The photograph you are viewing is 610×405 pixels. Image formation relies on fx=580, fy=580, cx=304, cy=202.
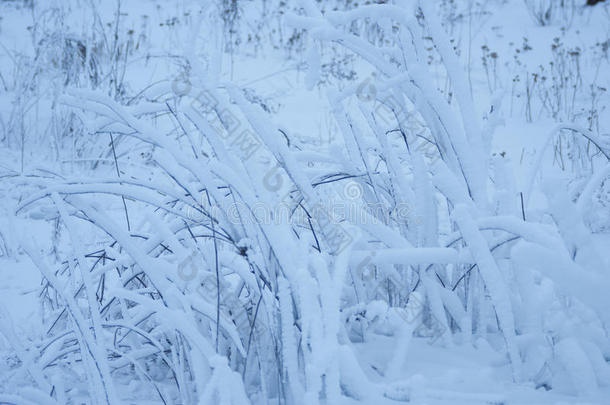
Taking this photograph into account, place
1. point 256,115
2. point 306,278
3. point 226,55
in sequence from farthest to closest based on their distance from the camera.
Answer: point 226,55 < point 256,115 < point 306,278

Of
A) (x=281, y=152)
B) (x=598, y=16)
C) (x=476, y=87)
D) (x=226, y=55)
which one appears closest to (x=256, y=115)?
(x=281, y=152)

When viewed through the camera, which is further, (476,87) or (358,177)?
(476,87)

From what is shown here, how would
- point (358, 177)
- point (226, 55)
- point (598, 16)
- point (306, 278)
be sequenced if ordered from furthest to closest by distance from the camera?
1. point (598, 16)
2. point (226, 55)
3. point (358, 177)
4. point (306, 278)

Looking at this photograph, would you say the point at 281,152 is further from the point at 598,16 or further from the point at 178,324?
the point at 598,16

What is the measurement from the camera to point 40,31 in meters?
4.66

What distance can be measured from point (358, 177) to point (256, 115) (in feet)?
1.63

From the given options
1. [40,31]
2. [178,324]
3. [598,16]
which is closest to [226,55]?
[40,31]

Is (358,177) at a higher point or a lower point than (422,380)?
higher

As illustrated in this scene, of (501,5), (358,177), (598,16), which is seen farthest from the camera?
(501,5)

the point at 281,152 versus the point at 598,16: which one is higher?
the point at 598,16

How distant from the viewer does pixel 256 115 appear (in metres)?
0.93

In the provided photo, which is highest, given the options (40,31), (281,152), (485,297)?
(40,31)

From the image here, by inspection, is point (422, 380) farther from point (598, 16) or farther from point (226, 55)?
point (598, 16)

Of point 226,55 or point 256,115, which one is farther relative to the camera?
point 226,55
